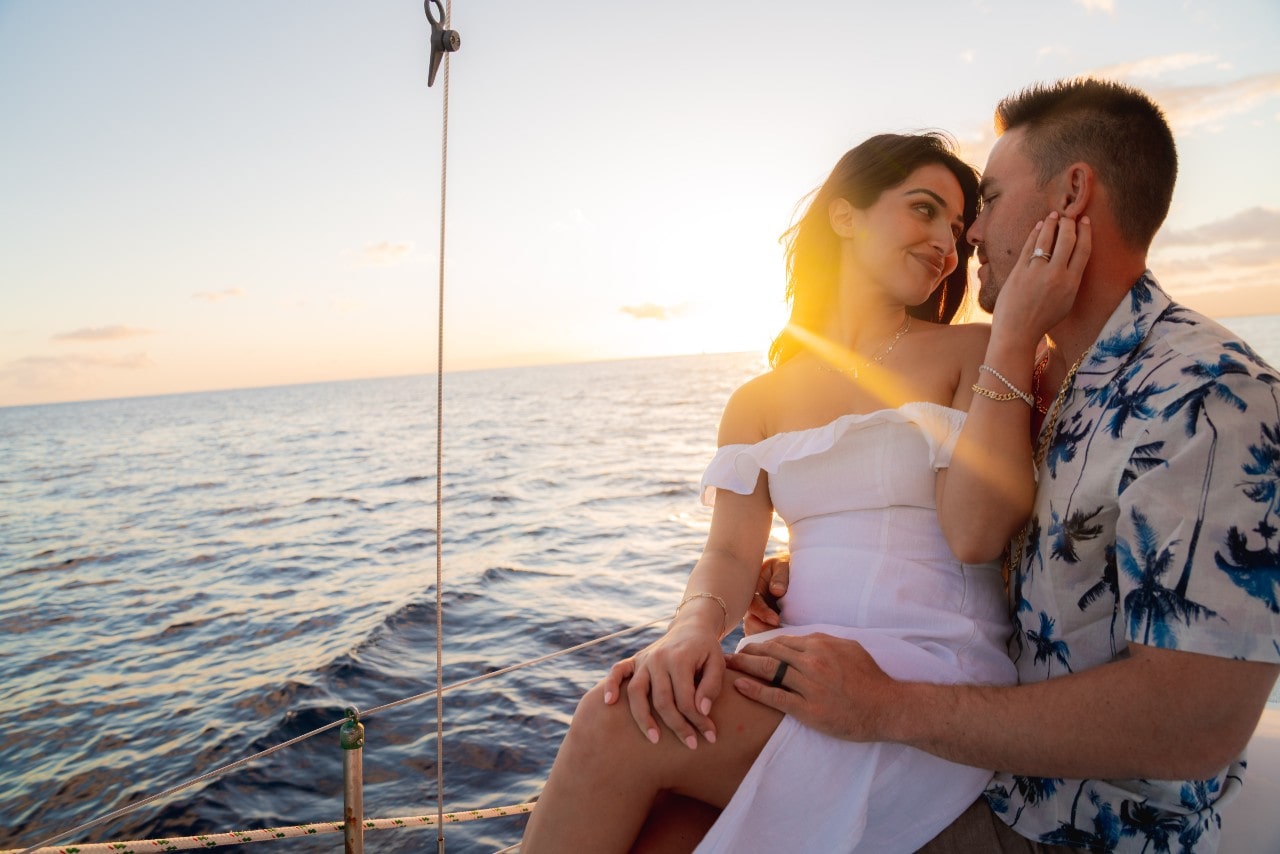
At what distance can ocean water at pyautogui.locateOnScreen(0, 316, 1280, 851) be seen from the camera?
5012mm

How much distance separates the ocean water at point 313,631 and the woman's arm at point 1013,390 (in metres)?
3.68

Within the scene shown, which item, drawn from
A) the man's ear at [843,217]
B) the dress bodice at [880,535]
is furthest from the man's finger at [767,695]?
the man's ear at [843,217]

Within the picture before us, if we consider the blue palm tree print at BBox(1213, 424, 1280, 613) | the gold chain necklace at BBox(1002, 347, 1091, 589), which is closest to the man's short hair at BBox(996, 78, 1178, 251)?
the gold chain necklace at BBox(1002, 347, 1091, 589)

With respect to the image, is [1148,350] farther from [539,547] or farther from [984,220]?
[539,547]

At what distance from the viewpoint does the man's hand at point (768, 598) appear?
2.17 metres

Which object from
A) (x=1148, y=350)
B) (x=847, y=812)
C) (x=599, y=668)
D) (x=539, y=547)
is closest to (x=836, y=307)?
(x=1148, y=350)

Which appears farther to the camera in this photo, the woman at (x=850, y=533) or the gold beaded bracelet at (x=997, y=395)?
the gold beaded bracelet at (x=997, y=395)

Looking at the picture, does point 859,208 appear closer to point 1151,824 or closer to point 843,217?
point 843,217

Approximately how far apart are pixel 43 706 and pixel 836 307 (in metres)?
7.62

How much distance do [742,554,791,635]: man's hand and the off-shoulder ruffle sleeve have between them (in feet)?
0.82

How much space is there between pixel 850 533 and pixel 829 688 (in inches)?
22.4

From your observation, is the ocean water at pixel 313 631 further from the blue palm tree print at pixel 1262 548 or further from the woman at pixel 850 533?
the blue palm tree print at pixel 1262 548

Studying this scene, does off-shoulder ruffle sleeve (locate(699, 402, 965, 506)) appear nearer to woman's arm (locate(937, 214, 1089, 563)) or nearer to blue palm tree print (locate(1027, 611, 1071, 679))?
woman's arm (locate(937, 214, 1089, 563))

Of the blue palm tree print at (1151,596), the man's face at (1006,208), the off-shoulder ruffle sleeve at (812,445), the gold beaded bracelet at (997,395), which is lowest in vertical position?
the blue palm tree print at (1151,596)
